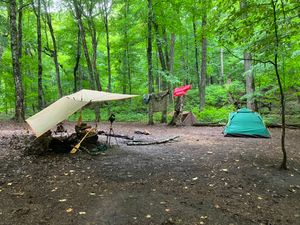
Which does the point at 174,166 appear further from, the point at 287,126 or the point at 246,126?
the point at 287,126

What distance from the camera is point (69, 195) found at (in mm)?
4246

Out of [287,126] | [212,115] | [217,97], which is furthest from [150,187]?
[217,97]

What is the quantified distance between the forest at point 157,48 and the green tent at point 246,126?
1.87 m

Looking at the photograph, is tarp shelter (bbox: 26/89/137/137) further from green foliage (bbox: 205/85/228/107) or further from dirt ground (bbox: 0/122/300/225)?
green foliage (bbox: 205/85/228/107)

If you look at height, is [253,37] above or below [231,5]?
below

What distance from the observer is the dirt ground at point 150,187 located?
11.7ft

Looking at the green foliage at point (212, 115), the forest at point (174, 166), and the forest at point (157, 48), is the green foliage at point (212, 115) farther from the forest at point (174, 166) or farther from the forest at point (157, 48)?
the forest at point (174, 166)

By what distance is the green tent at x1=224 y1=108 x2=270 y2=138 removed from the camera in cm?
927

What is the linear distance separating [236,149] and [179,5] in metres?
9.40

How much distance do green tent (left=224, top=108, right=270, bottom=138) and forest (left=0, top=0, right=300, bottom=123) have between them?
1.87m

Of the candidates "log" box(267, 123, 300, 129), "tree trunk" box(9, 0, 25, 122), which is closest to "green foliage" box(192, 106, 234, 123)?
"log" box(267, 123, 300, 129)

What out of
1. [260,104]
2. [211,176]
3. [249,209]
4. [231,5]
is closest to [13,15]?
[231,5]

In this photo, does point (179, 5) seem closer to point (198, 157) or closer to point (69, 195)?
point (198, 157)

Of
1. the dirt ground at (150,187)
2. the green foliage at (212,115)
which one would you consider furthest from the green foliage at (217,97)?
the dirt ground at (150,187)
